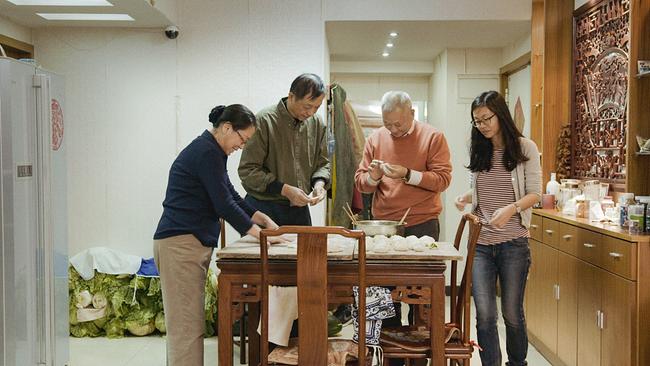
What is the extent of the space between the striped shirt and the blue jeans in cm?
3

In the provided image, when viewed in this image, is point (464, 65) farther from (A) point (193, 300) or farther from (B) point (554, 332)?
(A) point (193, 300)

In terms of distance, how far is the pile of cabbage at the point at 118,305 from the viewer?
14.5 ft

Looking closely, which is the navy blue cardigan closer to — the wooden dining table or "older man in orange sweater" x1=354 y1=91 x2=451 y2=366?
the wooden dining table

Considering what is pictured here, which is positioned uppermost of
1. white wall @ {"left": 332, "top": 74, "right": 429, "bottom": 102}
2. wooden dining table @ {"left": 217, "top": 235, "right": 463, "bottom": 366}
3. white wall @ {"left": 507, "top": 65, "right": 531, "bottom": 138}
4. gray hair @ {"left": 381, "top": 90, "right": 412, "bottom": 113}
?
white wall @ {"left": 332, "top": 74, "right": 429, "bottom": 102}

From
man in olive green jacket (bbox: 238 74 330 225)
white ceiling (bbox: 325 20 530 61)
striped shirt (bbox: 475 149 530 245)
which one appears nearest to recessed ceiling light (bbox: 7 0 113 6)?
man in olive green jacket (bbox: 238 74 330 225)

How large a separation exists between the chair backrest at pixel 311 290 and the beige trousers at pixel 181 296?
491mm

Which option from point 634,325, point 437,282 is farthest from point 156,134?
point 634,325

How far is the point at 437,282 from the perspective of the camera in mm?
2402

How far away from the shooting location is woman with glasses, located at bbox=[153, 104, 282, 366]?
2697 millimetres

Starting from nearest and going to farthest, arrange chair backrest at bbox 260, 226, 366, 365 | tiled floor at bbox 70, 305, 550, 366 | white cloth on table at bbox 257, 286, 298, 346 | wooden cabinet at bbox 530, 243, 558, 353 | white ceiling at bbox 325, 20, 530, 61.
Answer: chair backrest at bbox 260, 226, 366, 365, white cloth on table at bbox 257, 286, 298, 346, wooden cabinet at bbox 530, 243, 558, 353, tiled floor at bbox 70, 305, 550, 366, white ceiling at bbox 325, 20, 530, 61

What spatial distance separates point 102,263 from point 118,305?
331 millimetres

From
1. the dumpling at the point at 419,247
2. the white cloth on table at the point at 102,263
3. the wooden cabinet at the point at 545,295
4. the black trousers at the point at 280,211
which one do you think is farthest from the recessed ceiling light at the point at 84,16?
the wooden cabinet at the point at 545,295

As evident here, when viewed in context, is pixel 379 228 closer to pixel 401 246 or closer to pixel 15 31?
pixel 401 246

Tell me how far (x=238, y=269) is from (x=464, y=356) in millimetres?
951
